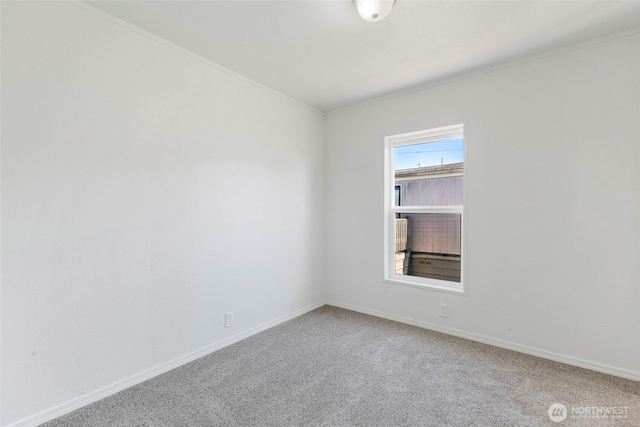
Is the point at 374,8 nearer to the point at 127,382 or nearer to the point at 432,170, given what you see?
the point at 432,170

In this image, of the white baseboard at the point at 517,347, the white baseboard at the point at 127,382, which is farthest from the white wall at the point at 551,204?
the white baseboard at the point at 127,382

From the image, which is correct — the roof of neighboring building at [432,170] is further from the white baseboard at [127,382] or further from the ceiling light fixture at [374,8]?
the white baseboard at [127,382]

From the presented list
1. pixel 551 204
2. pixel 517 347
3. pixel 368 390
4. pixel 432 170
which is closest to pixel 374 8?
pixel 432 170

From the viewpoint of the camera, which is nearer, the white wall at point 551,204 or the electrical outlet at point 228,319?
the white wall at point 551,204

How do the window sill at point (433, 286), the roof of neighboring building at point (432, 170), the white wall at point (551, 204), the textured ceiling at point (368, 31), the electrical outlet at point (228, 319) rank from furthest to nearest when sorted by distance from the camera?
1. the roof of neighboring building at point (432, 170)
2. the window sill at point (433, 286)
3. the electrical outlet at point (228, 319)
4. the white wall at point (551, 204)
5. the textured ceiling at point (368, 31)

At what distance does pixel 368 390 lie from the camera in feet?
6.47

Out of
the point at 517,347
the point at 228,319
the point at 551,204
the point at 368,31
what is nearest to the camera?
the point at 368,31

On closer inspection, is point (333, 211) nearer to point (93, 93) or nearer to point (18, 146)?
point (93, 93)

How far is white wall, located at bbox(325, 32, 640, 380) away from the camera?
2.10 metres

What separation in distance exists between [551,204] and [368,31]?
195 cm

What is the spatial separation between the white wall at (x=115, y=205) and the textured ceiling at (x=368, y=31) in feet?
1.00

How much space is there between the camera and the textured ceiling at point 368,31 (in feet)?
6.01

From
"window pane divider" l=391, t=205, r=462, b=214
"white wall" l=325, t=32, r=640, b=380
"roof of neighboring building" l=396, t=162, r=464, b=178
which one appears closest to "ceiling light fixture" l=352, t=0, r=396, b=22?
"white wall" l=325, t=32, r=640, b=380

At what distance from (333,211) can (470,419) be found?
8.06ft
